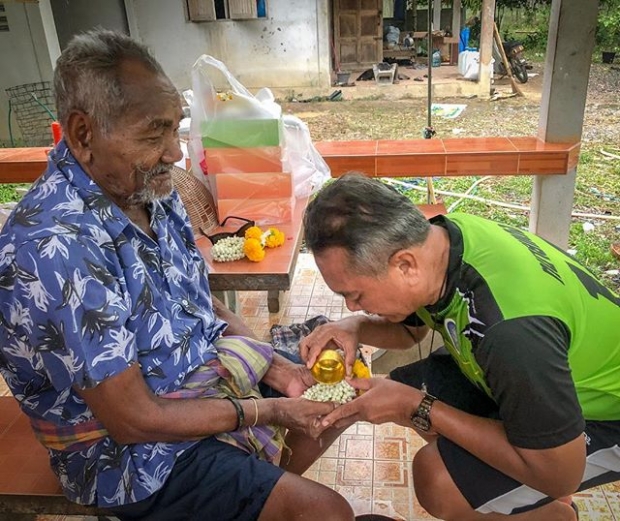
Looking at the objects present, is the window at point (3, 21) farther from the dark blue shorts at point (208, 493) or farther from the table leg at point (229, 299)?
the dark blue shorts at point (208, 493)

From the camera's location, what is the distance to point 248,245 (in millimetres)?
2250

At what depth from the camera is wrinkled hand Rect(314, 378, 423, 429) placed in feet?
5.39

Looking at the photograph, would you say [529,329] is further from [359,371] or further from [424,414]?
[359,371]

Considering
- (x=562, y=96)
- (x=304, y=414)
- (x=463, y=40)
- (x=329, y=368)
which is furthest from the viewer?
(x=463, y=40)

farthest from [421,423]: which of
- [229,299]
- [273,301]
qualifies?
[273,301]

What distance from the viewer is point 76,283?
132 cm

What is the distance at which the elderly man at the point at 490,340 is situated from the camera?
1319 mm

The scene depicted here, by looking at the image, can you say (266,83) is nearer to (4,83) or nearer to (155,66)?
(4,83)

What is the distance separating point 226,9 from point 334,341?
10.5m

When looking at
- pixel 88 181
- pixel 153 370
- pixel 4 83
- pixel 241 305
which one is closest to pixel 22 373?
pixel 153 370

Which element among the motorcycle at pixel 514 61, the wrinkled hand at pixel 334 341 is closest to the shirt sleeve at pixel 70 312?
the wrinkled hand at pixel 334 341

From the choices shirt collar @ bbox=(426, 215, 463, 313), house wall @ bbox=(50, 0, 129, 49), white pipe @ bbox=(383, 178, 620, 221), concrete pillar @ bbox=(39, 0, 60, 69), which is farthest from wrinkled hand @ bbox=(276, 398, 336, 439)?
house wall @ bbox=(50, 0, 129, 49)

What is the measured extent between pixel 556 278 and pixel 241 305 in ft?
9.16

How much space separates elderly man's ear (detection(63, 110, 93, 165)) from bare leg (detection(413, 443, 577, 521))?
1286mm
